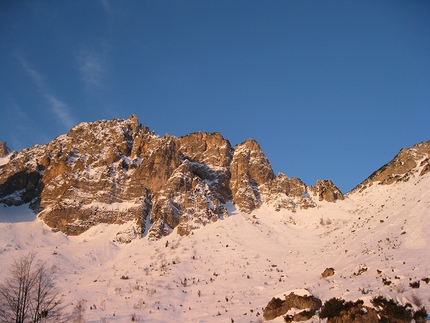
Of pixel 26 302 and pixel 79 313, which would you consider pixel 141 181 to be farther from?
pixel 26 302

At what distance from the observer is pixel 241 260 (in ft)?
168

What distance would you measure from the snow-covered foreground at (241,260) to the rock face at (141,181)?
147 inches

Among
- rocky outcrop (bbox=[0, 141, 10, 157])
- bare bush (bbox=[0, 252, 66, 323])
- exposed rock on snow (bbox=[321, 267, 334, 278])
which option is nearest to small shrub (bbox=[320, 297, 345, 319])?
exposed rock on snow (bbox=[321, 267, 334, 278])

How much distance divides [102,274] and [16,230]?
27.6 metres

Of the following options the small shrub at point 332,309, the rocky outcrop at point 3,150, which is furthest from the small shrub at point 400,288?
the rocky outcrop at point 3,150

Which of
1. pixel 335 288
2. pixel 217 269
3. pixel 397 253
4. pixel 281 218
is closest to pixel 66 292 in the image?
pixel 217 269

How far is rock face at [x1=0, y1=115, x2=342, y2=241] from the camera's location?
72625 mm

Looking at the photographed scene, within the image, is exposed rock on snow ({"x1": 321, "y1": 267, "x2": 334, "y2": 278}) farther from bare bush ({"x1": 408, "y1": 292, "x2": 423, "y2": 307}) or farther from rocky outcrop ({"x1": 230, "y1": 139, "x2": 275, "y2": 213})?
rocky outcrop ({"x1": 230, "y1": 139, "x2": 275, "y2": 213})

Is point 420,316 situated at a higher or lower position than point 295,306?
lower

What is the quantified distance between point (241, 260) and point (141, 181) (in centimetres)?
3909

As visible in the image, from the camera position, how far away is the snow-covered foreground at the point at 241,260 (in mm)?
30766

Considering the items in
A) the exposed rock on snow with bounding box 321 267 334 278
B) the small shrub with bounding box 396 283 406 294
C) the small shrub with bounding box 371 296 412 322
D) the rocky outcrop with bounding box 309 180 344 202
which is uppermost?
the rocky outcrop with bounding box 309 180 344 202

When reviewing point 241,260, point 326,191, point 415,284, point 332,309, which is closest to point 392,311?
point 332,309

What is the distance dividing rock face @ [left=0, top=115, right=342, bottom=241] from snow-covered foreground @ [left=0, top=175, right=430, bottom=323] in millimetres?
3725
